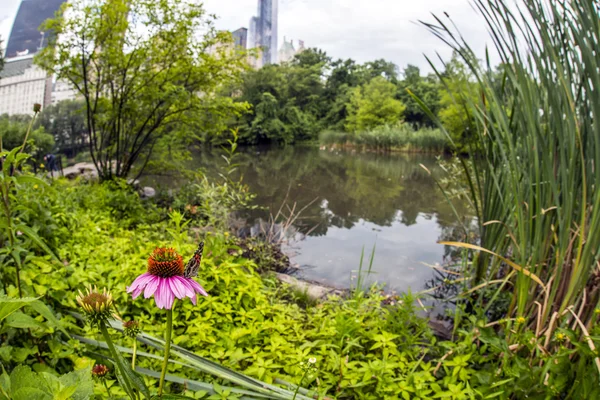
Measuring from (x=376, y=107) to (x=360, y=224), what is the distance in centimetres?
2015

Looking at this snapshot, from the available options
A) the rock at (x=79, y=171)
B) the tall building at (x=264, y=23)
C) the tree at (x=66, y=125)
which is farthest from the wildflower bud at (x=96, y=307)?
the tall building at (x=264, y=23)

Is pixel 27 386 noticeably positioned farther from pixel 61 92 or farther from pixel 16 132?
pixel 61 92

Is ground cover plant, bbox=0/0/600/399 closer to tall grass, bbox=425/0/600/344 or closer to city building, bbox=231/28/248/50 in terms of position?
tall grass, bbox=425/0/600/344

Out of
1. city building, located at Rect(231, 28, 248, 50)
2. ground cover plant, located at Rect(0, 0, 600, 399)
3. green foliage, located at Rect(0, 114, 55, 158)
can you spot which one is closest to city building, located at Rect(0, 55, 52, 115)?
green foliage, located at Rect(0, 114, 55, 158)

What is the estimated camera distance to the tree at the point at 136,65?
3.41 m

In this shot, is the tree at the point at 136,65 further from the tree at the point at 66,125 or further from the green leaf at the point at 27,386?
the green leaf at the point at 27,386

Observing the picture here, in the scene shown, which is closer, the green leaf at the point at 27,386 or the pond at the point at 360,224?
the green leaf at the point at 27,386

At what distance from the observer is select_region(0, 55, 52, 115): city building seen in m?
3.51

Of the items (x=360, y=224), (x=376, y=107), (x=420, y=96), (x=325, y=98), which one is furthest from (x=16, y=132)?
(x=325, y=98)

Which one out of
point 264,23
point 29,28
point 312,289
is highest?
point 264,23

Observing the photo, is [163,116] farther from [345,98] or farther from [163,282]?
[345,98]

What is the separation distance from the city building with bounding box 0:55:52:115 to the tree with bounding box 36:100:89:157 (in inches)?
12.6

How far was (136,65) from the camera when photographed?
12.1 feet

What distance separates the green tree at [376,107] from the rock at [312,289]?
20.3 metres
